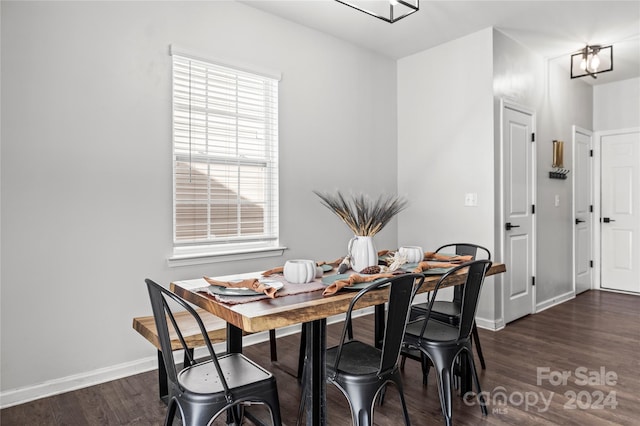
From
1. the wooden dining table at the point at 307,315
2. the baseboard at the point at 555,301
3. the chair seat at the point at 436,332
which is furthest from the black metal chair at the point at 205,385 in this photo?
the baseboard at the point at 555,301

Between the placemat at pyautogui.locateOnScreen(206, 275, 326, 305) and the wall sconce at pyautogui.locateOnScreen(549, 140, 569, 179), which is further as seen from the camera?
the wall sconce at pyautogui.locateOnScreen(549, 140, 569, 179)

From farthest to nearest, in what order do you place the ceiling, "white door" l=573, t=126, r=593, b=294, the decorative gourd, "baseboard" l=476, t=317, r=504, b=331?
"white door" l=573, t=126, r=593, b=294 < "baseboard" l=476, t=317, r=504, b=331 < the ceiling < the decorative gourd

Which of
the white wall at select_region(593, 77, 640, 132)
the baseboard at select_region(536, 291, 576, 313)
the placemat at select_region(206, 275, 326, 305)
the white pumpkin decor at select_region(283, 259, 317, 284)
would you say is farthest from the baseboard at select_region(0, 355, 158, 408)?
the white wall at select_region(593, 77, 640, 132)

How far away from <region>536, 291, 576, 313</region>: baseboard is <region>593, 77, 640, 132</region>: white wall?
7.55 feet

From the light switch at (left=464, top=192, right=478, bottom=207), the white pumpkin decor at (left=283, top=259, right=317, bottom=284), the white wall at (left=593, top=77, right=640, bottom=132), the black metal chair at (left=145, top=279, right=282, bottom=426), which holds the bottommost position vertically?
the black metal chair at (left=145, top=279, right=282, bottom=426)

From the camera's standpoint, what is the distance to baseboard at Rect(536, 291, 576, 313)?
4490mm

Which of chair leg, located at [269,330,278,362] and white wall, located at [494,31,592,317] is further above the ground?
white wall, located at [494,31,592,317]

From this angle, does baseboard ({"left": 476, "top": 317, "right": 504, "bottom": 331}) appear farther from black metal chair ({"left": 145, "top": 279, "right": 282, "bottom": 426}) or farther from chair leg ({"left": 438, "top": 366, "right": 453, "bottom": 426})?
black metal chair ({"left": 145, "top": 279, "right": 282, "bottom": 426})

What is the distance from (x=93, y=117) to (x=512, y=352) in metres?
3.40

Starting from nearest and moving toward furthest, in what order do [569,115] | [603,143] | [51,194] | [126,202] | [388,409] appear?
[388,409], [51,194], [126,202], [569,115], [603,143]

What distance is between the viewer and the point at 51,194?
247cm

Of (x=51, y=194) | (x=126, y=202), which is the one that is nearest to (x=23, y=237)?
(x=51, y=194)

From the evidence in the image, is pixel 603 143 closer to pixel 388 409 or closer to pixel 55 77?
pixel 388 409

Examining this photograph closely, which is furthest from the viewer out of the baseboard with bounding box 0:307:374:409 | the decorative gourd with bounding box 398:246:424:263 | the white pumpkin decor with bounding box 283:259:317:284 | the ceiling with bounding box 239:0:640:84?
the ceiling with bounding box 239:0:640:84
